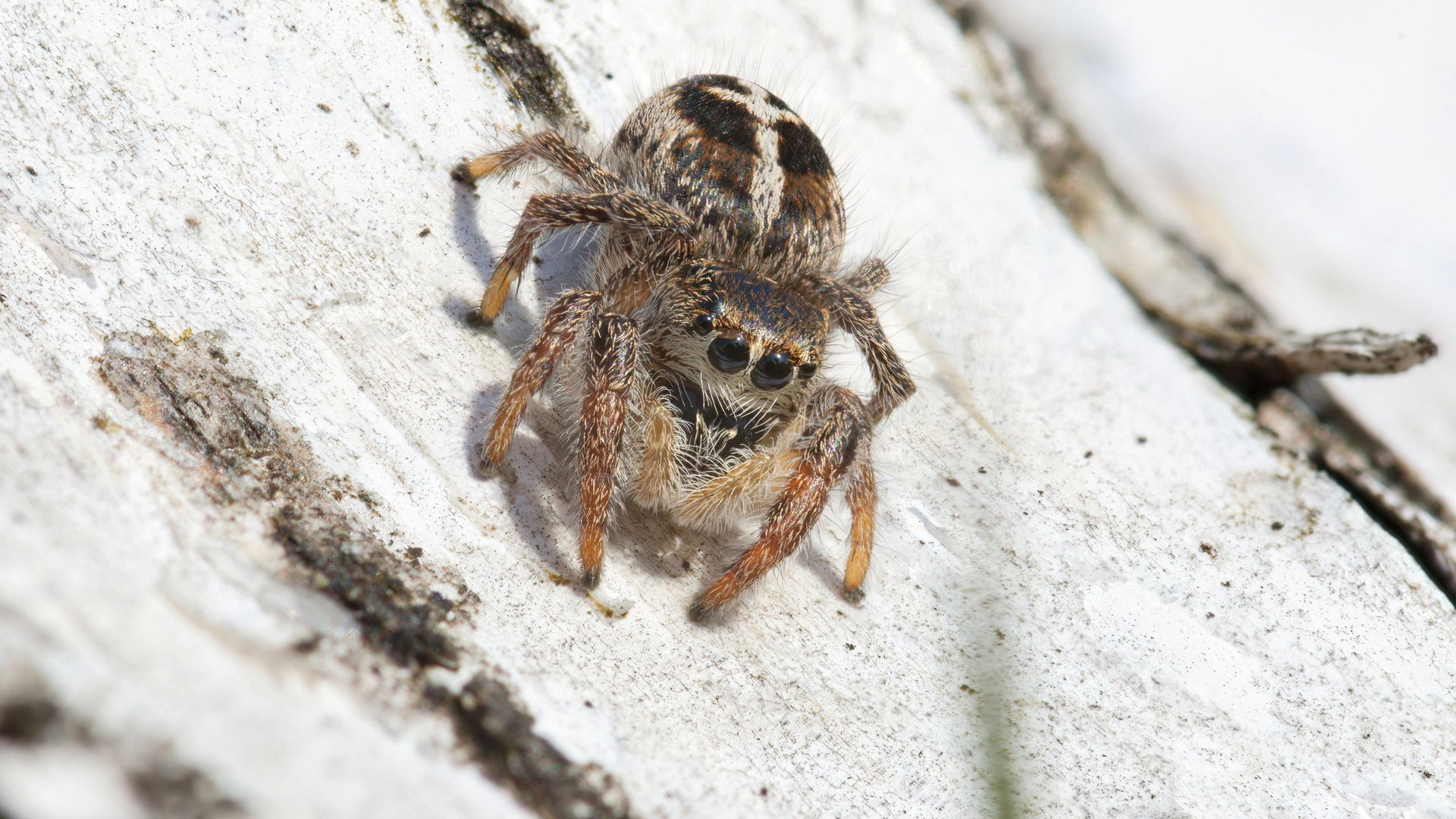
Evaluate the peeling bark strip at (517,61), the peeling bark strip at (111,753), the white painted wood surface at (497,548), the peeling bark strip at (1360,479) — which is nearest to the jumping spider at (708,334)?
the white painted wood surface at (497,548)

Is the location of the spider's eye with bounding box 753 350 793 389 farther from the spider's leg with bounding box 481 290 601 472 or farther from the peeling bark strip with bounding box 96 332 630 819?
the peeling bark strip with bounding box 96 332 630 819

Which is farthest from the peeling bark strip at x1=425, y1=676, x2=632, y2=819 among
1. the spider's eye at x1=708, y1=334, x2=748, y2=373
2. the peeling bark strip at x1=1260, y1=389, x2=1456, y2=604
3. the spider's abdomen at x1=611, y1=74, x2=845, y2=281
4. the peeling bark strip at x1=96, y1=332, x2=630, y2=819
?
the peeling bark strip at x1=1260, y1=389, x2=1456, y2=604

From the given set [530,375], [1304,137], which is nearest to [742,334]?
[530,375]

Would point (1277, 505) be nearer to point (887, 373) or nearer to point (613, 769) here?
point (887, 373)

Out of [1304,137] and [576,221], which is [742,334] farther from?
[1304,137]

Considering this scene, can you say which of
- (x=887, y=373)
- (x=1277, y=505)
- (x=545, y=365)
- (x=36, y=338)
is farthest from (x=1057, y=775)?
(x=36, y=338)
